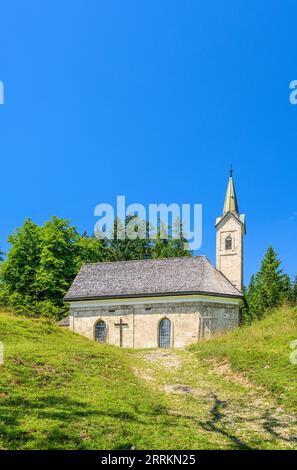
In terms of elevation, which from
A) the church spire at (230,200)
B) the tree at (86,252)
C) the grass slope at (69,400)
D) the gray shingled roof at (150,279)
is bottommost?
the grass slope at (69,400)

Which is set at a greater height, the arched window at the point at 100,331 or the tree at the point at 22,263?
the tree at the point at 22,263

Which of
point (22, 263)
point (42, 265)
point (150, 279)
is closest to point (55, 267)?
point (42, 265)

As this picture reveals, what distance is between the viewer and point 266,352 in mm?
21422

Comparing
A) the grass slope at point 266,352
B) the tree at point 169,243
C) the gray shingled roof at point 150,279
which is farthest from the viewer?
the tree at point 169,243

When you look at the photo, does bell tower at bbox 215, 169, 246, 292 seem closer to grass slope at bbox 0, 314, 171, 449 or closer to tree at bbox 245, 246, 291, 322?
tree at bbox 245, 246, 291, 322

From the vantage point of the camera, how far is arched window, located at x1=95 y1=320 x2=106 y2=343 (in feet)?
128

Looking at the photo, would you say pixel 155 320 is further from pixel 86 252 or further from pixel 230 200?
pixel 86 252

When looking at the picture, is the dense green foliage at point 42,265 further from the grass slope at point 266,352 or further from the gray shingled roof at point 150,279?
the grass slope at point 266,352

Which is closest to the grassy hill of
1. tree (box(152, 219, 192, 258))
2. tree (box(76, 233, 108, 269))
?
tree (box(76, 233, 108, 269))

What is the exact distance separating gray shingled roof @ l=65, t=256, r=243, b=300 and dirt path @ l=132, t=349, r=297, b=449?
41.2ft

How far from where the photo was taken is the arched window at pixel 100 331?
39.0m

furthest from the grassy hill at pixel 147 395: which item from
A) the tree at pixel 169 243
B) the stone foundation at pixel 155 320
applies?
the tree at pixel 169 243

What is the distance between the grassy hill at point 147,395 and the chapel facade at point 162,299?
9156 millimetres
